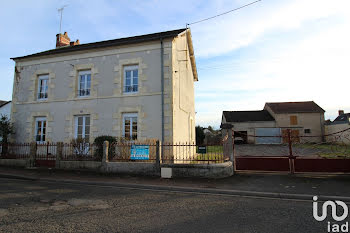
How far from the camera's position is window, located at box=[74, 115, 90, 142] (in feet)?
37.2

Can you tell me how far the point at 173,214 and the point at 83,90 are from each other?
32.7 feet

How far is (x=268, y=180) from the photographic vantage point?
688 cm

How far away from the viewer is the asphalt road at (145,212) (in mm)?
3467

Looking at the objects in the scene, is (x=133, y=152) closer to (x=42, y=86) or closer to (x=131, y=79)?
(x=131, y=79)

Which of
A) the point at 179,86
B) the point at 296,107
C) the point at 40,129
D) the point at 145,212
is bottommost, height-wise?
the point at 145,212

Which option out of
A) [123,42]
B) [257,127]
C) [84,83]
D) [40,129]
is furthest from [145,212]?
[257,127]

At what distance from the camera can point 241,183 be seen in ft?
21.6

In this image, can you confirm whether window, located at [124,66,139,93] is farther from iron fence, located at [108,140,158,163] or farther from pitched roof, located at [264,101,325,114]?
pitched roof, located at [264,101,325,114]

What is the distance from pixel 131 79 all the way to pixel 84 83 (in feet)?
9.85

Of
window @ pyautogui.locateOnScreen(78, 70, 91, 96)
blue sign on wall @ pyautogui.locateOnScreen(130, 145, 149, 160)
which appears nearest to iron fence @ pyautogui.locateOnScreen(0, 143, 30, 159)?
window @ pyautogui.locateOnScreen(78, 70, 91, 96)

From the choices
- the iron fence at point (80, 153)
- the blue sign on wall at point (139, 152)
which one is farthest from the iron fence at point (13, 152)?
the blue sign on wall at point (139, 152)

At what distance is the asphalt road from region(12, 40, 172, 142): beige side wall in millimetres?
5088

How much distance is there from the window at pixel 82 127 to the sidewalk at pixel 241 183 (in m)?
3.28

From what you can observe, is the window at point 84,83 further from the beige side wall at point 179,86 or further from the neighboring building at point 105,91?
the beige side wall at point 179,86
